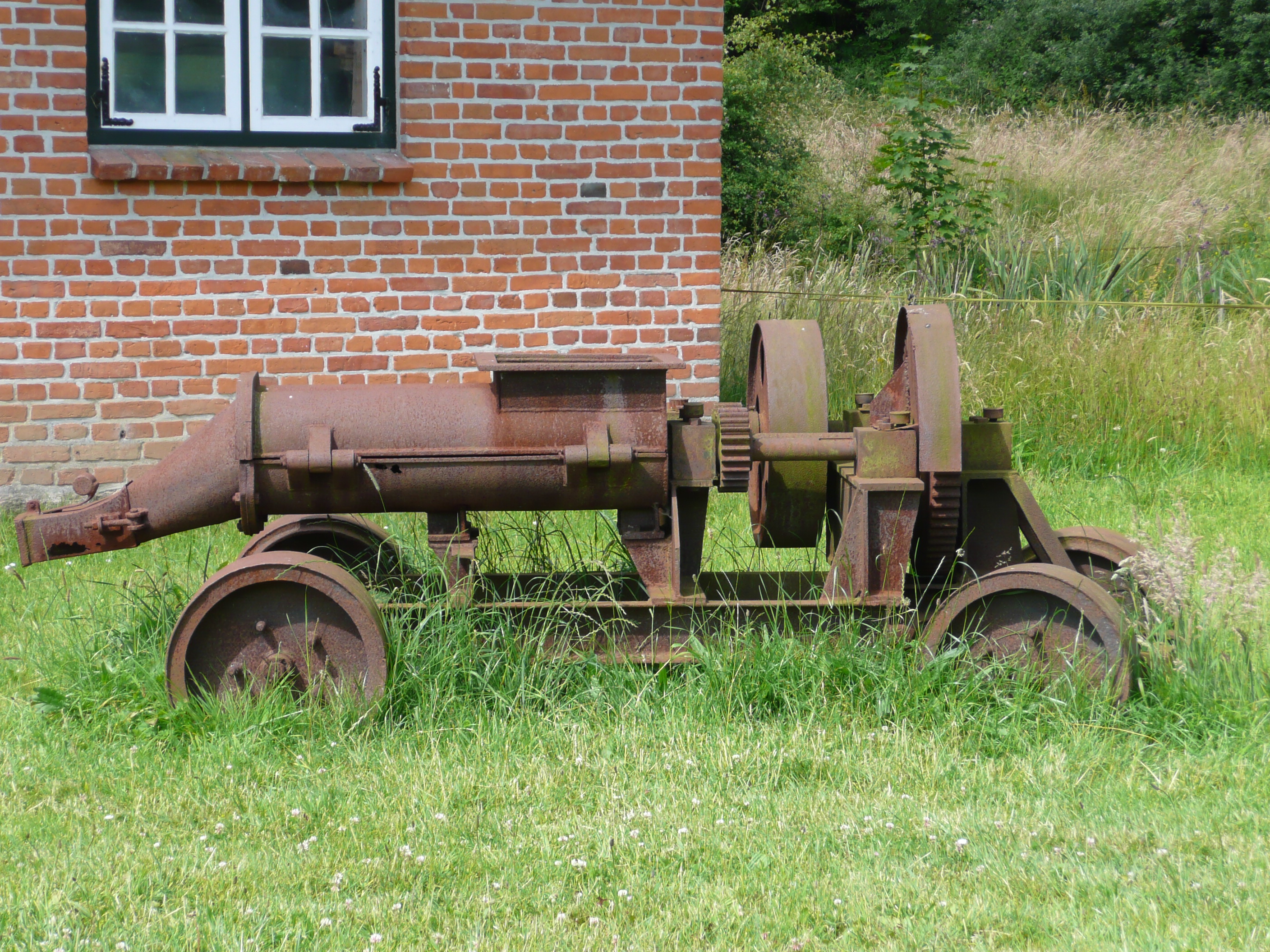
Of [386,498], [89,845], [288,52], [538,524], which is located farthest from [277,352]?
[89,845]

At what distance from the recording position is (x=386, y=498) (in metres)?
3.88

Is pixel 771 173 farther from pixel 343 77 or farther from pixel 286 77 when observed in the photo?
pixel 286 77

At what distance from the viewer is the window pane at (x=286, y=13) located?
21.0 feet

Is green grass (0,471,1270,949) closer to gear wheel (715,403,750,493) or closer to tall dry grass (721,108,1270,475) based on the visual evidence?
gear wheel (715,403,750,493)

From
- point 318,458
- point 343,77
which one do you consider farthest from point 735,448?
point 343,77

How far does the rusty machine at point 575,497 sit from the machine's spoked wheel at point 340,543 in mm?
392

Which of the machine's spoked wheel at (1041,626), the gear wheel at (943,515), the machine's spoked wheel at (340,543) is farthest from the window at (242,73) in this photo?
the machine's spoked wheel at (1041,626)

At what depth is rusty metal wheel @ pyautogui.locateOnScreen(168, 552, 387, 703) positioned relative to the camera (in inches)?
143

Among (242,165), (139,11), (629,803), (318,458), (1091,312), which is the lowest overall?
(629,803)

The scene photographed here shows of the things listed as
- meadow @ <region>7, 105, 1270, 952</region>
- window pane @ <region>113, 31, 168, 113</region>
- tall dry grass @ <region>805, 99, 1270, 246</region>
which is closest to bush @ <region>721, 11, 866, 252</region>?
tall dry grass @ <region>805, 99, 1270, 246</region>

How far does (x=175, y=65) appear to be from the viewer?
20.8 feet

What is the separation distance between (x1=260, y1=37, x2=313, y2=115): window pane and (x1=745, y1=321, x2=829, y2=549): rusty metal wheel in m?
3.29

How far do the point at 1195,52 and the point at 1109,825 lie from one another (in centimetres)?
2336

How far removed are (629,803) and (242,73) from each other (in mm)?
4635
